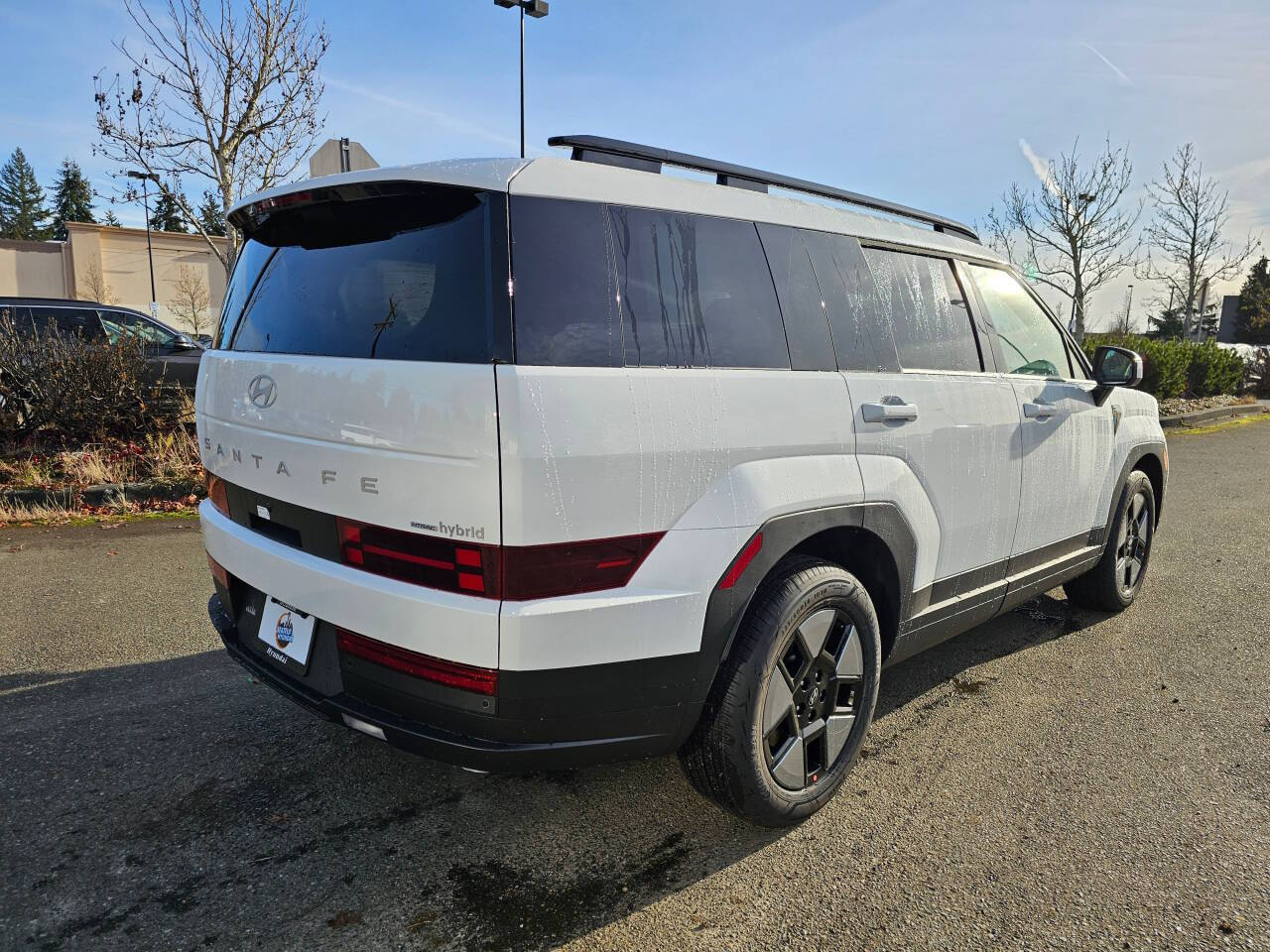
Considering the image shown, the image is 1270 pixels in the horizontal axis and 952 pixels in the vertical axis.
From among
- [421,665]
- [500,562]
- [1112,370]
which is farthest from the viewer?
[1112,370]

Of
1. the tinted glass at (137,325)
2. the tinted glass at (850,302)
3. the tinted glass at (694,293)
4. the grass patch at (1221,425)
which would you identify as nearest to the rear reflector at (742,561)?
the tinted glass at (694,293)

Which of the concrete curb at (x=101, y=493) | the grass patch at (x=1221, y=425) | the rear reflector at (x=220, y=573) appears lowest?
the grass patch at (x=1221, y=425)

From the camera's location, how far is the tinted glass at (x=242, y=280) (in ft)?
8.96

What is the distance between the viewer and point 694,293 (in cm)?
235

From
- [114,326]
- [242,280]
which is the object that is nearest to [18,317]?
[114,326]

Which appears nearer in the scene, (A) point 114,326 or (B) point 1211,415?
(A) point 114,326

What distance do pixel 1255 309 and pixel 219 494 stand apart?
54.5 m

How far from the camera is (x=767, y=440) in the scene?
2.35m

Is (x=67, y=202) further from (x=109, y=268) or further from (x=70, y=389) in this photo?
(x=70, y=389)

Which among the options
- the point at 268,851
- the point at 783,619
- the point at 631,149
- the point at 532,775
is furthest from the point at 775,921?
the point at 631,149

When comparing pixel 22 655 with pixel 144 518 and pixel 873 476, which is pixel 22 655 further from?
pixel 873 476

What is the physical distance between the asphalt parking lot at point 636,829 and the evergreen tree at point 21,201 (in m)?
108

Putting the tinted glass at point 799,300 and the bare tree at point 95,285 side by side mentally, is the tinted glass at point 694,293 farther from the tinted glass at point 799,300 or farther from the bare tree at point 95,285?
the bare tree at point 95,285

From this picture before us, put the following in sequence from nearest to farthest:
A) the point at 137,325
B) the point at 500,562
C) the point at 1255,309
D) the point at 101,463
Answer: the point at 500,562 < the point at 101,463 < the point at 137,325 < the point at 1255,309
